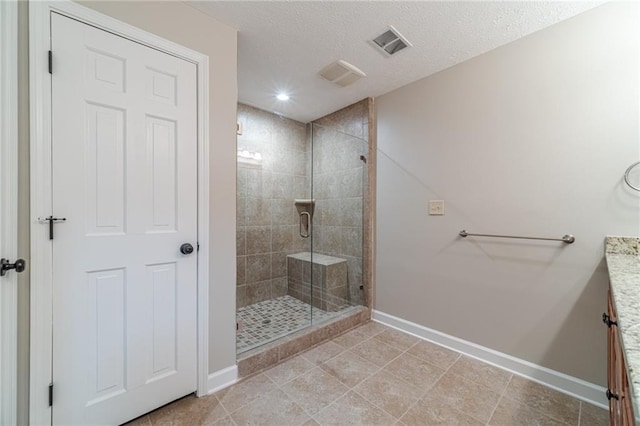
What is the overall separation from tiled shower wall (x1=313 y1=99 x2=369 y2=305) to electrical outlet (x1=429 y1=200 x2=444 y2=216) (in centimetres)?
76

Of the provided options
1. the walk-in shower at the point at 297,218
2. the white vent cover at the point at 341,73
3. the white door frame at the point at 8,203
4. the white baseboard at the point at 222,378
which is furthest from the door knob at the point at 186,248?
the white vent cover at the point at 341,73

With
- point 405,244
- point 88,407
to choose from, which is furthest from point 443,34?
point 88,407

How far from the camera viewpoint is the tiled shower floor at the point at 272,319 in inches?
85.6

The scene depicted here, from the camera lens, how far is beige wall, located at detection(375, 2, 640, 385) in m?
1.55

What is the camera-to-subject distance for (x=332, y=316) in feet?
8.52

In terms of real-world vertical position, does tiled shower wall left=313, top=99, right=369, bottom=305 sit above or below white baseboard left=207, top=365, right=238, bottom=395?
above

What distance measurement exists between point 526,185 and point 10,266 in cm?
289

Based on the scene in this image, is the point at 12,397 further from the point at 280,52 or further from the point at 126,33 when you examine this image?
the point at 280,52

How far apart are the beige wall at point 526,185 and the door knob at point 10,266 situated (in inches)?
100

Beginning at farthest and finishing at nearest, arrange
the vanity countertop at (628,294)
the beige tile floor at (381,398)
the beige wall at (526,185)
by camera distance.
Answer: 1. the beige wall at (526,185)
2. the beige tile floor at (381,398)
3. the vanity countertop at (628,294)

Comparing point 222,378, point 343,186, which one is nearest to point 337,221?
point 343,186

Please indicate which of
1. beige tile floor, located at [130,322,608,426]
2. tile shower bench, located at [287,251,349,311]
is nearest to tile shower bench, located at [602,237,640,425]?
beige tile floor, located at [130,322,608,426]

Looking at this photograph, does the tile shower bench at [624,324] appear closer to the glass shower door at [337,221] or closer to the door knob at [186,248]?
the door knob at [186,248]

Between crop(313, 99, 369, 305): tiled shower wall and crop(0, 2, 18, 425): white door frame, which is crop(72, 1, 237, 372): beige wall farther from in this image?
crop(313, 99, 369, 305): tiled shower wall
